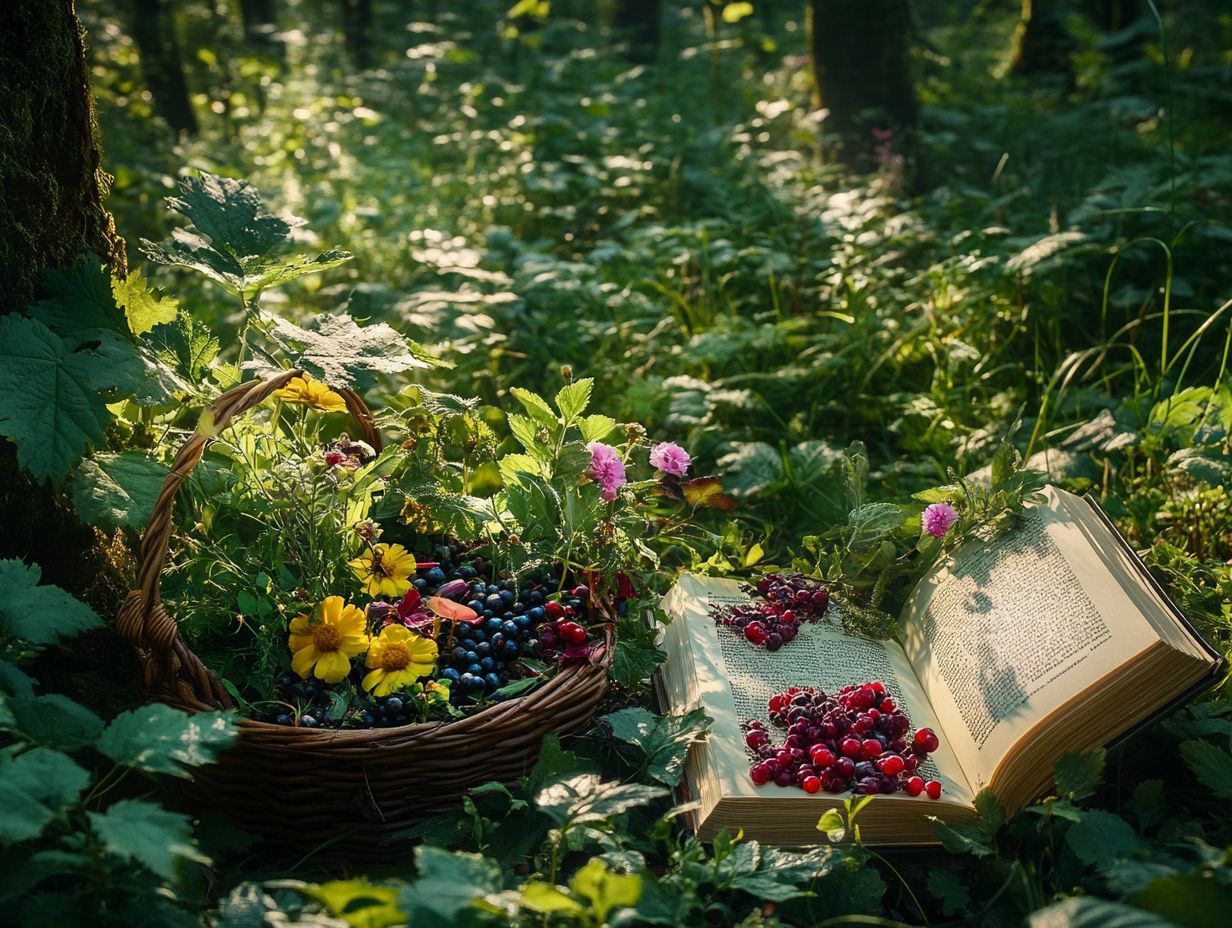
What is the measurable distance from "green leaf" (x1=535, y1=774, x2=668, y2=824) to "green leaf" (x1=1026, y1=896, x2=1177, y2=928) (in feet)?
1.48

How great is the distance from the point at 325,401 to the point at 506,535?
0.39 m

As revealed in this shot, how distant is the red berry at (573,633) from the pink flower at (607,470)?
0.84 feet

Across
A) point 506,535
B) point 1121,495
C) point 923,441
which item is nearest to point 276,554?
point 506,535

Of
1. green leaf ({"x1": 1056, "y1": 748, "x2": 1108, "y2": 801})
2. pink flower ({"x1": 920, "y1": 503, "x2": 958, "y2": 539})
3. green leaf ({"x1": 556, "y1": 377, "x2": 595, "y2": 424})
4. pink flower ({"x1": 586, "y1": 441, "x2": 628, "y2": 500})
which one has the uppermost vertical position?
green leaf ({"x1": 556, "y1": 377, "x2": 595, "y2": 424})

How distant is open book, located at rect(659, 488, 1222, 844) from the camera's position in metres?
1.52

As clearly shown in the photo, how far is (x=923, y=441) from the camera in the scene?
269cm

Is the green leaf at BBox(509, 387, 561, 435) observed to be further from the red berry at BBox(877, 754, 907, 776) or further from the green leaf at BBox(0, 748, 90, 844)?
the green leaf at BBox(0, 748, 90, 844)

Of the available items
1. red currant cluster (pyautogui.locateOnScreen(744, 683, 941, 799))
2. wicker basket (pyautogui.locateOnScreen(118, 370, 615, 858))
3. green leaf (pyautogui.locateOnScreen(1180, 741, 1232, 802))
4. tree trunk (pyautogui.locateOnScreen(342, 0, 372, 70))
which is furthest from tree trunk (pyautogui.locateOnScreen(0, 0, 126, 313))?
tree trunk (pyautogui.locateOnScreen(342, 0, 372, 70))

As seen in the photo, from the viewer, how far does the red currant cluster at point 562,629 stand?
1676 millimetres

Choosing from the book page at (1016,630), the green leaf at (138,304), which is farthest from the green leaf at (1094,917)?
the green leaf at (138,304)

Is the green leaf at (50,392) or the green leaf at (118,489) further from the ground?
the green leaf at (50,392)

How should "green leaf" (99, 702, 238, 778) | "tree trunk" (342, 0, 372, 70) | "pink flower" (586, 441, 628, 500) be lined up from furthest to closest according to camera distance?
1. "tree trunk" (342, 0, 372, 70)
2. "pink flower" (586, 441, 628, 500)
3. "green leaf" (99, 702, 238, 778)

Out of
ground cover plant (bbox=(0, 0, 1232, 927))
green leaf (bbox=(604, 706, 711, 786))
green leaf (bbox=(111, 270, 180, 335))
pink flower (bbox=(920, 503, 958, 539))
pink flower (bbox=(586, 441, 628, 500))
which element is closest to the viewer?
ground cover plant (bbox=(0, 0, 1232, 927))

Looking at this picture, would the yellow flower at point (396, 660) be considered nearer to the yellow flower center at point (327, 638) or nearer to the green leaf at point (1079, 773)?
the yellow flower center at point (327, 638)
